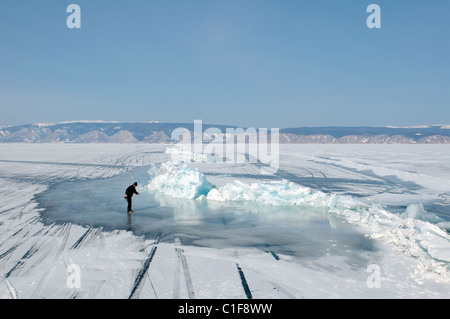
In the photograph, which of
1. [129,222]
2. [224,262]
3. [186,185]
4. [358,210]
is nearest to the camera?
[224,262]

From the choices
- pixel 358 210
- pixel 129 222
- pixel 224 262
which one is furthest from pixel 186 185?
pixel 224 262

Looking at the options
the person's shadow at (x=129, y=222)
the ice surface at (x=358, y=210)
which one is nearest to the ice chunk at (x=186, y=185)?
the ice surface at (x=358, y=210)

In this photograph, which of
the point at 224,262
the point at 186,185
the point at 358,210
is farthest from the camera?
the point at 186,185

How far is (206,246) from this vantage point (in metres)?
6.76

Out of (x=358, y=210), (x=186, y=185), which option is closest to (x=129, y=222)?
(x=186, y=185)

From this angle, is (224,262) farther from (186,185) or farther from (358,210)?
(186,185)

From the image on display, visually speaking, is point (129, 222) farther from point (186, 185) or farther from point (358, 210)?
point (358, 210)

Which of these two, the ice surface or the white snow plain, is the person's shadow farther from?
the ice surface

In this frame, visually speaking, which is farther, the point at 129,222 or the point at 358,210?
the point at 358,210

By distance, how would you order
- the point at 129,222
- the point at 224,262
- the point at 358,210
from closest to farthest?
1. the point at 224,262
2. the point at 129,222
3. the point at 358,210

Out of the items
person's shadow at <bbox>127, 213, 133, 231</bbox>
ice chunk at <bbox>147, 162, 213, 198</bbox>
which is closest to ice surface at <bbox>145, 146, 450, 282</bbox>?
ice chunk at <bbox>147, 162, 213, 198</bbox>

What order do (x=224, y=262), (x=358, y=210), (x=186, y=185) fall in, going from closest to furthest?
(x=224, y=262) < (x=358, y=210) < (x=186, y=185)

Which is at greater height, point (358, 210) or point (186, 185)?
point (186, 185)
